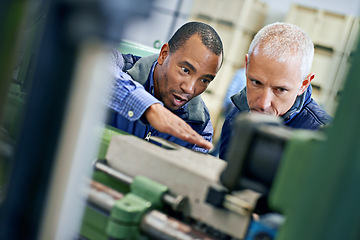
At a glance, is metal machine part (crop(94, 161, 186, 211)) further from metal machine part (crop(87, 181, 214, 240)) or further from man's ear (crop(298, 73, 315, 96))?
man's ear (crop(298, 73, 315, 96))

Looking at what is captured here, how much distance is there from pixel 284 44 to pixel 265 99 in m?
0.22

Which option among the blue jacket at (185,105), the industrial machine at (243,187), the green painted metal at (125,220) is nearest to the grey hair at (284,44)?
the blue jacket at (185,105)

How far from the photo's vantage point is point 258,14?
430 cm

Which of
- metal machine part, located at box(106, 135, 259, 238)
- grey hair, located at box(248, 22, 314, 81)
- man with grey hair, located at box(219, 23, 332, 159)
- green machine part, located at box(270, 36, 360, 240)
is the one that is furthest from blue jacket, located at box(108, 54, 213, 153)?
green machine part, located at box(270, 36, 360, 240)

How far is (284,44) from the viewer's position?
1.35m

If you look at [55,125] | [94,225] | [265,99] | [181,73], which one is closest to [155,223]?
[94,225]

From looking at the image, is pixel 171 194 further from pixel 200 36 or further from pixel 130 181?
pixel 200 36

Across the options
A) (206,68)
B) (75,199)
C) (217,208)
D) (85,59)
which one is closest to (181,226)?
(217,208)

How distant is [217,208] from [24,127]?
37 centimetres

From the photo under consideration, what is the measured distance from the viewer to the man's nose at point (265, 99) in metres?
1.38

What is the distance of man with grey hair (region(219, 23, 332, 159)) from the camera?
135cm

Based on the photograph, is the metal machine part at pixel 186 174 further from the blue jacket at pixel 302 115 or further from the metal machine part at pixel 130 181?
the blue jacket at pixel 302 115

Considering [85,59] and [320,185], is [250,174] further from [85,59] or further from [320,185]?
[85,59]

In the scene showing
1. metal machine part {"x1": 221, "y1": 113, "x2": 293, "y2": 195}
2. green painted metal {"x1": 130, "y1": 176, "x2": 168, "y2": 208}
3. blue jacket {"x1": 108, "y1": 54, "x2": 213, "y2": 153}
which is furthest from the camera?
blue jacket {"x1": 108, "y1": 54, "x2": 213, "y2": 153}
